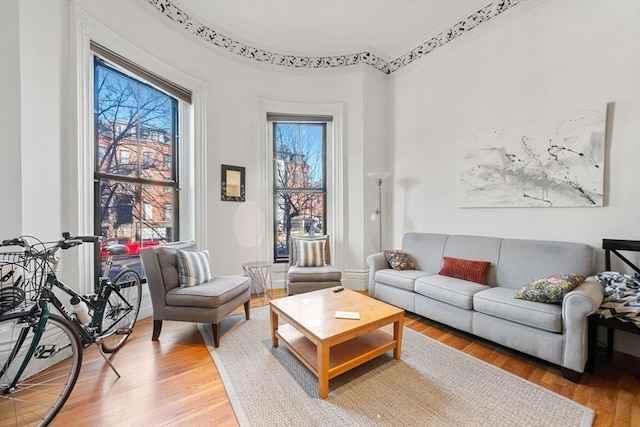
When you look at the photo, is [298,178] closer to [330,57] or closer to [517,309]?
[330,57]

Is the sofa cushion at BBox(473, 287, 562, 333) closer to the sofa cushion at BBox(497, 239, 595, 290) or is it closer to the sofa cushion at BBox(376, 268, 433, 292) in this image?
the sofa cushion at BBox(497, 239, 595, 290)

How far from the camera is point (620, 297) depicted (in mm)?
1910

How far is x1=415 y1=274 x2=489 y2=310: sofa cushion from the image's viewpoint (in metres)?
2.38

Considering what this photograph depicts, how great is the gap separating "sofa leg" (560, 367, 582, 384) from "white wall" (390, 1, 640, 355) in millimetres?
1105

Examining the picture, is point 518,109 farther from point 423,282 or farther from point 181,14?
point 181,14

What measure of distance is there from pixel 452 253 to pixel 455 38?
107 inches

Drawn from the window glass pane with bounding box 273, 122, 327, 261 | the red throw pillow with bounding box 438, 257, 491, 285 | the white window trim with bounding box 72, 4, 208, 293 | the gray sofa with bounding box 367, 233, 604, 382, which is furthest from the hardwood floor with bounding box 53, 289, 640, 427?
the window glass pane with bounding box 273, 122, 327, 261

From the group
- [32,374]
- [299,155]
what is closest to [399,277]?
[299,155]

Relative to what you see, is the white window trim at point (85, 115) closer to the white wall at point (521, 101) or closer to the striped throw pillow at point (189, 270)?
the striped throw pillow at point (189, 270)

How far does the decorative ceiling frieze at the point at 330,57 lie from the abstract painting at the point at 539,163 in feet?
4.48

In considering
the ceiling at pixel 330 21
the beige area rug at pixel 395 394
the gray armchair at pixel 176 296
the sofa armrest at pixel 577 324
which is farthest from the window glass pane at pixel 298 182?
the sofa armrest at pixel 577 324

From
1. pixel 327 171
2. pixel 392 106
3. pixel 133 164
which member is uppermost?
pixel 392 106

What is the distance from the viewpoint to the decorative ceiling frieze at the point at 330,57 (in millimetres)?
3002

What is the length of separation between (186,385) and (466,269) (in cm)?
273
